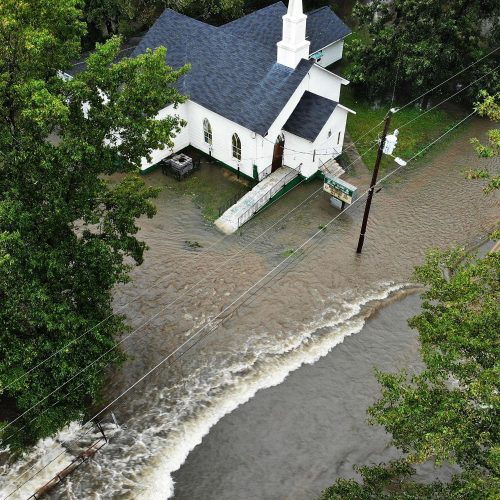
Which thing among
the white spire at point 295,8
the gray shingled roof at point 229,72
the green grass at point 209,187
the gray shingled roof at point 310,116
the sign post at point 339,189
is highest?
the white spire at point 295,8

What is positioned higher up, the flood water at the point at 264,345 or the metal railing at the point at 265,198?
the metal railing at the point at 265,198

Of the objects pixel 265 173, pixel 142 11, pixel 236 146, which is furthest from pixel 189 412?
pixel 142 11

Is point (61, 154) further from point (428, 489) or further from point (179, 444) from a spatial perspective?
point (428, 489)

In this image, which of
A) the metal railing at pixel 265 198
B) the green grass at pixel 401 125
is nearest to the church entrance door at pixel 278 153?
the metal railing at pixel 265 198

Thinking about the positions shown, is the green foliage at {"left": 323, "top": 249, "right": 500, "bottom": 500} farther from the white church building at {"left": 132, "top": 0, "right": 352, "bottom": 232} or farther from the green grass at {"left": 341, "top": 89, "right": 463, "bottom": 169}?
the green grass at {"left": 341, "top": 89, "right": 463, "bottom": 169}

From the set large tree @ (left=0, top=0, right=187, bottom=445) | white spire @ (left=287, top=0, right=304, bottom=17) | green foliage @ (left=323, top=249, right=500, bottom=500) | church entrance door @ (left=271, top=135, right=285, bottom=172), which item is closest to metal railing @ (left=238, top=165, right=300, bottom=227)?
church entrance door @ (left=271, top=135, right=285, bottom=172)

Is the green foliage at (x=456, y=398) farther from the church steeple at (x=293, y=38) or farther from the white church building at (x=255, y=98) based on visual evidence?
the church steeple at (x=293, y=38)

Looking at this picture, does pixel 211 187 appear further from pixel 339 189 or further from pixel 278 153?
pixel 339 189
